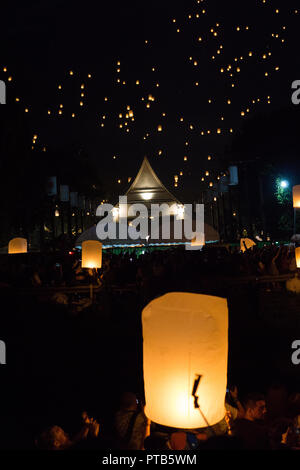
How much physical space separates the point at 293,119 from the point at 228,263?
26.0 meters

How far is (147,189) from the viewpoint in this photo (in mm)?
32750

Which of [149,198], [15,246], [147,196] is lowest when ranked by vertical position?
[15,246]

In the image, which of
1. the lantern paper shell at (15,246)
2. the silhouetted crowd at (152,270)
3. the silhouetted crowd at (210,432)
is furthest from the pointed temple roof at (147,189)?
the silhouetted crowd at (210,432)

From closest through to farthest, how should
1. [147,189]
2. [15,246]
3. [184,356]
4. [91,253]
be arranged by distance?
[184,356] < [91,253] < [15,246] < [147,189]

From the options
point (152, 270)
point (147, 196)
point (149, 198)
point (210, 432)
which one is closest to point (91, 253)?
point (152, 270)

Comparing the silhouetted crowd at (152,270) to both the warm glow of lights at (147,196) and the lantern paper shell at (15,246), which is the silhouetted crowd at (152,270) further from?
the warm glow of lights at (147,196)

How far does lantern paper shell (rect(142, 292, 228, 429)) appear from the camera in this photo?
Answer: 274 cm

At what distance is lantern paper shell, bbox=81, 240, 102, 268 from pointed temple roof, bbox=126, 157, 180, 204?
65.2ft

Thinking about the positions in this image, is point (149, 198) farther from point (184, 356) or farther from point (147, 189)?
point (184, 356)

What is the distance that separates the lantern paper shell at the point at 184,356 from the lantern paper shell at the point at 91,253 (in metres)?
9.72

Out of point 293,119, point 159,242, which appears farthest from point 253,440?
point 293,119

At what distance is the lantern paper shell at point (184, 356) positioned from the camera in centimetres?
274

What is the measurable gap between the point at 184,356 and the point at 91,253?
999 cm

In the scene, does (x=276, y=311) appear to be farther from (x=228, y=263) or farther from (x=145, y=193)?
(x=145, y=193)
